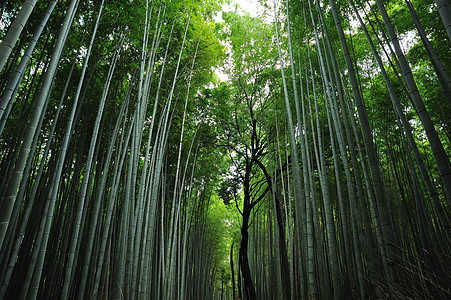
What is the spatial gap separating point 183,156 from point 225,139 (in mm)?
1044

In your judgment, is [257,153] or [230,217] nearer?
[257,153]

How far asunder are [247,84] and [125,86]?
97.7 inches

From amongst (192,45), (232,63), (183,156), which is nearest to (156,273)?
(183,156)

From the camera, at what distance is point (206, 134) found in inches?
214

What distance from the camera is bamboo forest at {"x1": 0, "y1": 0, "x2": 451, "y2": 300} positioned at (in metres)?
1.71

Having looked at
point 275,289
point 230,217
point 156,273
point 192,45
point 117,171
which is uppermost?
point 192,45

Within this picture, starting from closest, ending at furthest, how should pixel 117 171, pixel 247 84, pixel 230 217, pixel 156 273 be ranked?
pixel 117 171
pixel 156 273
pixel 247 84
pixel 230 217

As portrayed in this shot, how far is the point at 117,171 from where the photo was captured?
306 centimetres

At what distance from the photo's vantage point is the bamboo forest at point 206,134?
1710 mm

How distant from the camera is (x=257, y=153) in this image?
219 inches

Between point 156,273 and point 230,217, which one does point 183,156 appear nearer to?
point 156,273

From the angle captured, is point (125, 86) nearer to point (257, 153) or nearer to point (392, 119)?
point (257, 153)

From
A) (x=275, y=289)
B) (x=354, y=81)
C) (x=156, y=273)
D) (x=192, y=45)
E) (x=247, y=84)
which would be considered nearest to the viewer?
(x=354, y=81)

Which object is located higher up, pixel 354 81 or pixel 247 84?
pixel 247 84
